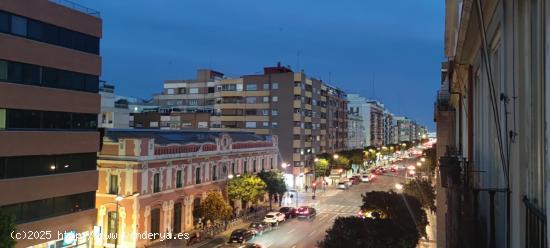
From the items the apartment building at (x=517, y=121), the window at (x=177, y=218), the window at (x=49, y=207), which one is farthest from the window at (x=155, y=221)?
the apartment building at (x=517, y=121)

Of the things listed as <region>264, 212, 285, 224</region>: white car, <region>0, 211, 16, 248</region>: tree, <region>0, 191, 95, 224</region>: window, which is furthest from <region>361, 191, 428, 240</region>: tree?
<region>0, 211, 16, 248</region>: tree

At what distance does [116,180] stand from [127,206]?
271 centimetres

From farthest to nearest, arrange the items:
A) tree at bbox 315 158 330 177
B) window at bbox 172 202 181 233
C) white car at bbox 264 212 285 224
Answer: tree at bbox 315 158 330 177 < white car at bbox 264 212 285 224 < window at bbox 172 202 181 233

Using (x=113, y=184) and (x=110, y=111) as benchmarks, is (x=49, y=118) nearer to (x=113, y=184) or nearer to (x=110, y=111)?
(x=113, y=184)

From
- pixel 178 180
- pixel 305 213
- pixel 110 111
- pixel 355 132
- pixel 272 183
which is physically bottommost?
pixel 305 213

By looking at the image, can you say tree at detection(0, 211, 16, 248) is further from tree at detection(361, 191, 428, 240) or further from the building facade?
the building facade

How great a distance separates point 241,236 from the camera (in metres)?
40.2

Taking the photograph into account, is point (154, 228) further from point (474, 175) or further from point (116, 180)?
point (474, 175)

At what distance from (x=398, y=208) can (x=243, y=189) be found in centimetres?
2333

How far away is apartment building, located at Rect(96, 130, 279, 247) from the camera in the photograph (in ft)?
133

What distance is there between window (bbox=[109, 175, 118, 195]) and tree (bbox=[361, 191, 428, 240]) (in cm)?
2148

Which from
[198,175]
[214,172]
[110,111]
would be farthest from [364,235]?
[110,111]

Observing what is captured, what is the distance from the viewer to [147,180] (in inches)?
1654

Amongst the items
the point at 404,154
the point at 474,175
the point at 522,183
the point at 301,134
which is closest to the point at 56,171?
the point at 474,175
